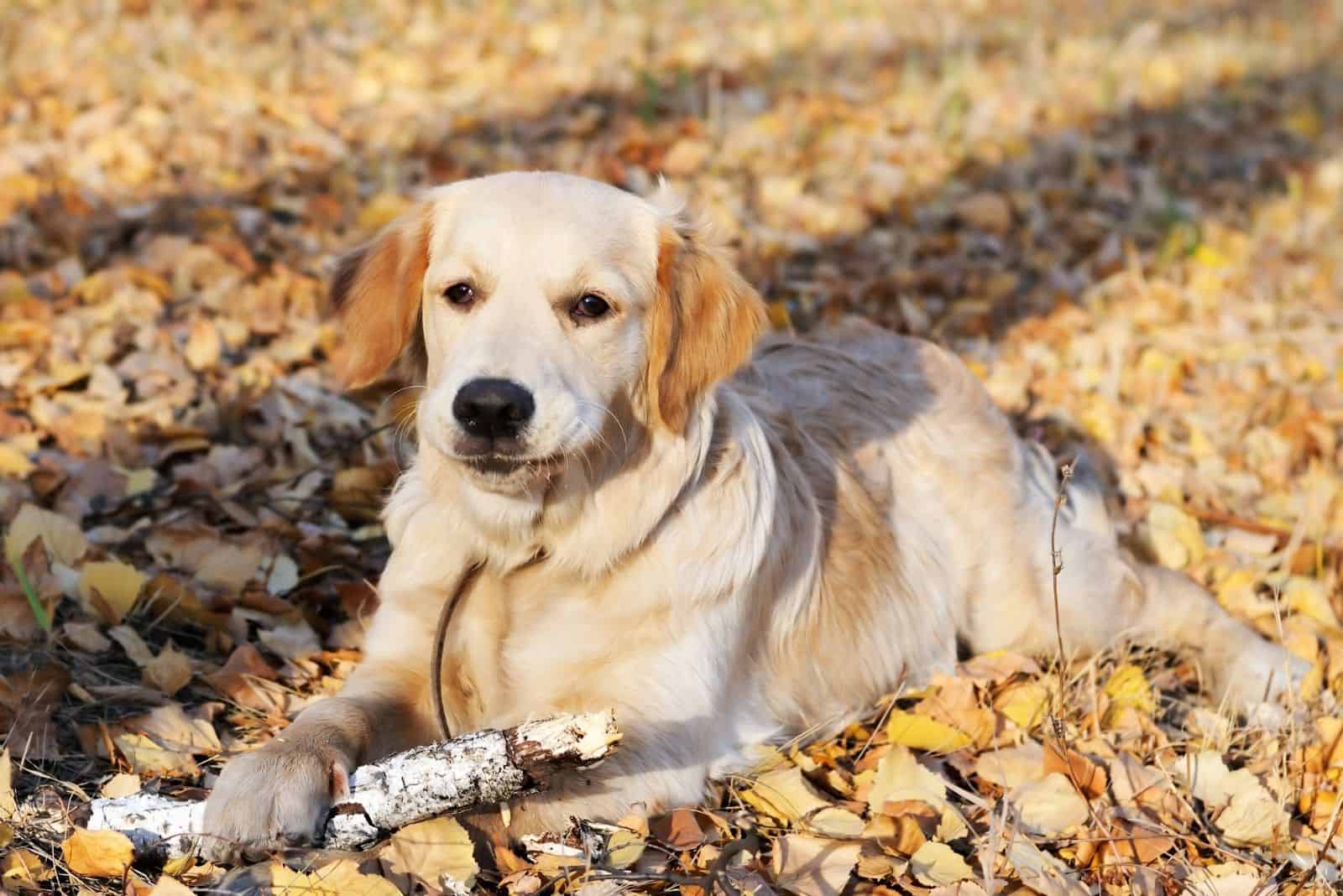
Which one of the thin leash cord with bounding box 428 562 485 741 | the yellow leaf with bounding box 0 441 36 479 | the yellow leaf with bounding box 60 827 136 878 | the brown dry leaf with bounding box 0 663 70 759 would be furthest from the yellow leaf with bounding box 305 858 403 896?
the yellow leaf with bounding box 0 441 36 479

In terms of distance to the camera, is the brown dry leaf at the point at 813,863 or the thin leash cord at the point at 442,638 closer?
the brown dry leaf at the point at 813,863

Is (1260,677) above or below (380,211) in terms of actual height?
below

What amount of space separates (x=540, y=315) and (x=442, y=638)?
0.81m

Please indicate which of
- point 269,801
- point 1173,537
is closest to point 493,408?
point 269,801

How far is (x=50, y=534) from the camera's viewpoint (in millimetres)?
3697

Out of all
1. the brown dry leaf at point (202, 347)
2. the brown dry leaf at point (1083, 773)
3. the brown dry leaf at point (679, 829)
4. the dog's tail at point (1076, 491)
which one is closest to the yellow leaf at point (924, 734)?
the brown dry leaf at point (1083, 773)

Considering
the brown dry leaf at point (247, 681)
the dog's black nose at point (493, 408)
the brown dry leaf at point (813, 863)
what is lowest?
the brown dry leaf at point (813, 863)

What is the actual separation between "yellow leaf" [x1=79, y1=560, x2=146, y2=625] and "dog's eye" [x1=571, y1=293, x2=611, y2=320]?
1.40m

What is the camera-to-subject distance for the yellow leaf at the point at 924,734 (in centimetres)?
340

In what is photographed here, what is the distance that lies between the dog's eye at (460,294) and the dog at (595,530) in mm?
17

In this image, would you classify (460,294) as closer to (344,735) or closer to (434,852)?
(344,735)

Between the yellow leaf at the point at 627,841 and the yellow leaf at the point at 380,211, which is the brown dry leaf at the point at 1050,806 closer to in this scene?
the yellow leaf at the point at 627,841

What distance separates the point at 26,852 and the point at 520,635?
1144 mm

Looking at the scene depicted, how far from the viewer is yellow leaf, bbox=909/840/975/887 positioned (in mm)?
2736
